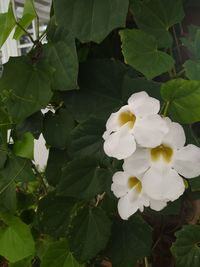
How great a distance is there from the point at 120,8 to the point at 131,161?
18 centimetres

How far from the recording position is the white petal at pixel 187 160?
0.36 m

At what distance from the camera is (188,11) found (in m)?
0.59

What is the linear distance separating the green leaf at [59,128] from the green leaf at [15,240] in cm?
22

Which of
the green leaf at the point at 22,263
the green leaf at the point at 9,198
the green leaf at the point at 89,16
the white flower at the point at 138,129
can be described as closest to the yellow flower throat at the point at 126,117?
the white flower at the point at 138,129

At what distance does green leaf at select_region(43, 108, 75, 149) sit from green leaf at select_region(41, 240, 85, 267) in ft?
0.61

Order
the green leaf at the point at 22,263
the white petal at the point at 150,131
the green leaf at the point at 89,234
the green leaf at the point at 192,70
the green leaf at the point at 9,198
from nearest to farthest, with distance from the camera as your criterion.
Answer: the white petal at the point at 150,131 → the green leaf at the point at 192,70 → the green leaf at the point at 89,234 → the green leaf at the point at 9,198 → the green leaf at the point at 22,263

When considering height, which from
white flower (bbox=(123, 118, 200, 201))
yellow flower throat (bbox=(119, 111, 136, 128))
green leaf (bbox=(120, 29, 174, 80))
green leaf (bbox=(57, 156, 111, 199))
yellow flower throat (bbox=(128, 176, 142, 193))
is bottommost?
green leaf (bbox=(57, 156, 111, 199))

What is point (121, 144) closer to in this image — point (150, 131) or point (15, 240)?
point (150, 131)

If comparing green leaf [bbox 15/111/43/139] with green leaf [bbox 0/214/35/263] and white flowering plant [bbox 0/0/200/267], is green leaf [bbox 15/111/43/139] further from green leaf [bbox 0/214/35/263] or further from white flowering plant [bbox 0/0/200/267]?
green leaf [bbox 0/214/35/263]

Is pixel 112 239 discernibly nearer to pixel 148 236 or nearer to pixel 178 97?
pixel 148 236

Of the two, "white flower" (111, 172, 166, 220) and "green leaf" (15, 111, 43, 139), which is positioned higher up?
"white flower" (111, 172, 166, 220)

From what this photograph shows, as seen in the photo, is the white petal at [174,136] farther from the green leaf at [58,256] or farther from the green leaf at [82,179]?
the green leaf at [58,256]

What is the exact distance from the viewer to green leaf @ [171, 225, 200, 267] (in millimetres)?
565

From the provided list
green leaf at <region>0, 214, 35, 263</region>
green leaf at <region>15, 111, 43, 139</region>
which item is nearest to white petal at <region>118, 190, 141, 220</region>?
green leaf at <region>15, 111, 43, 139</region>
